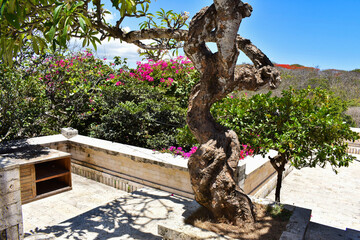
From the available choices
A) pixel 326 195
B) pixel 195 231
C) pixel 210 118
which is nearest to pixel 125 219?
pixel 195 231

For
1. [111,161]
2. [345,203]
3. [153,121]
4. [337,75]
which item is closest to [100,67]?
[153,121]

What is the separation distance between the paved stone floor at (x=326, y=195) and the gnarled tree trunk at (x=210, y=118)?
1.25m

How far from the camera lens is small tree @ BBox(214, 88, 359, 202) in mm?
3379

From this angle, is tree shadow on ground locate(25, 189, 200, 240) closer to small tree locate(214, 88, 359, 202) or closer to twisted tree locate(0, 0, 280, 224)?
twisted tree locate(0, 0, 280, 224)

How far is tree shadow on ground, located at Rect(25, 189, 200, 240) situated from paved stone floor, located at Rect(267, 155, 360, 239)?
2.05 m

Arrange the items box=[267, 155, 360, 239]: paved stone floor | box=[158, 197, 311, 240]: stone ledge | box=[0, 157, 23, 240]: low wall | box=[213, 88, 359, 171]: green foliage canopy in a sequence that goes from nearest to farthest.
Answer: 1. box=[158, 197, 311, 240]: stone ledge
2. box=[213, 88, 359, 171]: green foliage canopy
3. box=[0, 157, 23, 240]: low wall
4. box=[267, 155, 360, 239]: paved stone floor

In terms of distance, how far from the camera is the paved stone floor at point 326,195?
15.9 feet

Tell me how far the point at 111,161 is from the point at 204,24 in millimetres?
4024

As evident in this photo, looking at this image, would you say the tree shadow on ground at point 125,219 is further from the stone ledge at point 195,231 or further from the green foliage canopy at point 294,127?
the green foliage canopy at point 294,127

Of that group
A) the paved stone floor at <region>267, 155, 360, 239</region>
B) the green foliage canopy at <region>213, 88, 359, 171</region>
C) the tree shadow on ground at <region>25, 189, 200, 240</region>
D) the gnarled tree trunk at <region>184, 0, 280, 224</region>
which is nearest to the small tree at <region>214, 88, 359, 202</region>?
the green foliage canopy at <region>213, 88, 359, 171</region>

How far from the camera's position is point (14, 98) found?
5859 mm

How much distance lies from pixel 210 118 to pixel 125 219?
203 cm

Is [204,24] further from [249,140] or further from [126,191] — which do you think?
[126,191]

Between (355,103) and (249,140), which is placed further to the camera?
(355,103)
